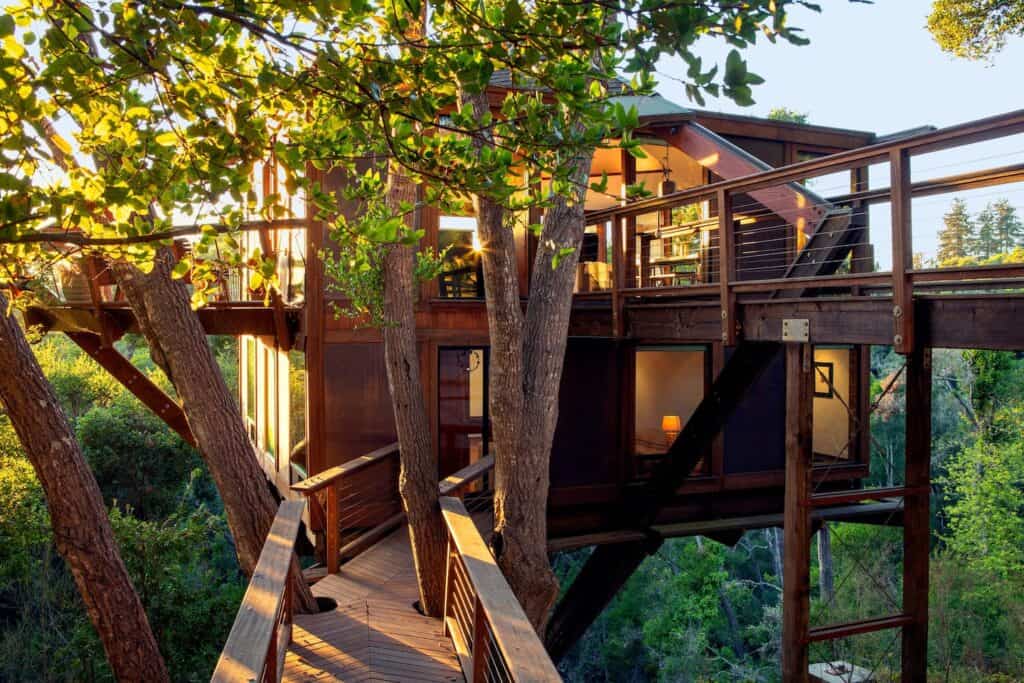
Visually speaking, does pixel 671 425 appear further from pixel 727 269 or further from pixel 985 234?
pixel 985 234

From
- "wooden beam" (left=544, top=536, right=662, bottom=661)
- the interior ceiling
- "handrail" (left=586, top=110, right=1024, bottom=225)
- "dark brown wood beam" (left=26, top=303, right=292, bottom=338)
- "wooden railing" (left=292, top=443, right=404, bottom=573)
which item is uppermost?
the interior ceiling

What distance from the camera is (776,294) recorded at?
530cm

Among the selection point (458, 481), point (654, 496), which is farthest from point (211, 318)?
point (654, 496)

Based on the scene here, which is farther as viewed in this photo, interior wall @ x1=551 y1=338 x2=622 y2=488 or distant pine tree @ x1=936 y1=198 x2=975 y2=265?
distant pine tree @ x1=936 y1=198 x2=975 y2=265

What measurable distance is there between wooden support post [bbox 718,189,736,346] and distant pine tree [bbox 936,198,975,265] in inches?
91.8

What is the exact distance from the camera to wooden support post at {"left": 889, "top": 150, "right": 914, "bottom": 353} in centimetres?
396

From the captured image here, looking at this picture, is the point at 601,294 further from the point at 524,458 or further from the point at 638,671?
the point at 638,671

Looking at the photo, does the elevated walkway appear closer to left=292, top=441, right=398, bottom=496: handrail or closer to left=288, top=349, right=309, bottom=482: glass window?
left=292, top=441, right=398, bottom=496: handrail

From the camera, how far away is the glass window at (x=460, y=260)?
8.19 metres

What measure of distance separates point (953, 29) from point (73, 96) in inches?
436

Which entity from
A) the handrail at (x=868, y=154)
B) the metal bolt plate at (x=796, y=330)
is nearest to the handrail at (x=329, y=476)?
the handrail at (x=868, y=154)

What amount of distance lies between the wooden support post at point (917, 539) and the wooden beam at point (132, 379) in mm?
6818

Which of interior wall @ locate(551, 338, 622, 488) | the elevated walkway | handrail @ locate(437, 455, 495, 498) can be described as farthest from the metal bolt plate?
interior wall @ locate(551, 338, 622, 488)

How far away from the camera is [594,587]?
27.7 feet
